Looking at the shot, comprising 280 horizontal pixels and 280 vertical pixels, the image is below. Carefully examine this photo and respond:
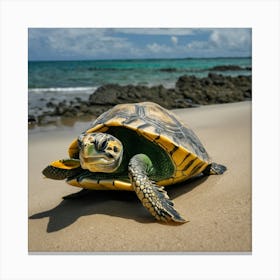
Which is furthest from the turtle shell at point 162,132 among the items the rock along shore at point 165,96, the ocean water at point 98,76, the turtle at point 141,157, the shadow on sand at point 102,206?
the rock along shore at point 165,96

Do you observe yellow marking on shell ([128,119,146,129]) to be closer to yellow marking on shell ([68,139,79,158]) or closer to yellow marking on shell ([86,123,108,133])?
yellow marking on shell ([86,123,108,133])

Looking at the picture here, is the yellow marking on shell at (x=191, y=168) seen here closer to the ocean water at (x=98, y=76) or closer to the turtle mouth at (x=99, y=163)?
→ the turtle mouth at (x=99, y=163)

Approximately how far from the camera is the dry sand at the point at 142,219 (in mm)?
1903

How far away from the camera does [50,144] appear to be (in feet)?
13.2

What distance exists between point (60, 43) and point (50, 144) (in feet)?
5.36

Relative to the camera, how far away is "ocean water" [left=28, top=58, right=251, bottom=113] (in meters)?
6.33

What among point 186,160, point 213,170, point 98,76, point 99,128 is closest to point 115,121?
point 99,128

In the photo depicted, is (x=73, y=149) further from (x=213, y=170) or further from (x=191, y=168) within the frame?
(x=213, y=170)

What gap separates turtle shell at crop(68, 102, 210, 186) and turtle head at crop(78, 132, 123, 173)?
26cm

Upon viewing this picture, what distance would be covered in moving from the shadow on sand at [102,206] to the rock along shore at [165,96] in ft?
10.8
